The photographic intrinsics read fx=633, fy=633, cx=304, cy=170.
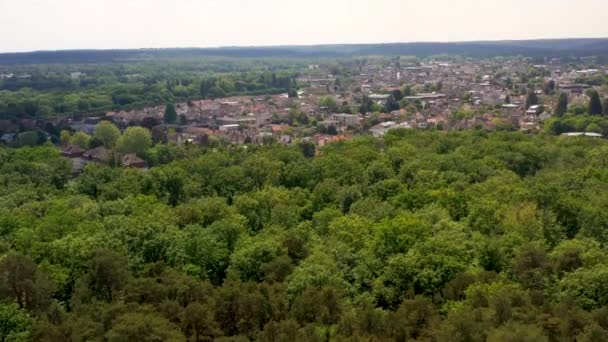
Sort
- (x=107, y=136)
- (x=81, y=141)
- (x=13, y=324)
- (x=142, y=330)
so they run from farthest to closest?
(x=81, y=141) < (x=107, y=136) < (x=13, y=324) < (x=142, y=330)

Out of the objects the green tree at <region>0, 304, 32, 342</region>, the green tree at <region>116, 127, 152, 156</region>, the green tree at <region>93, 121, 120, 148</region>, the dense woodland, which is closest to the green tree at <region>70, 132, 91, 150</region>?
the green tree at <region>93, 121, 120, 148</region>

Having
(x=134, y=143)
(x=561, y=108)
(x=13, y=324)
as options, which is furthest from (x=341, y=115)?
(x=13, y=324)

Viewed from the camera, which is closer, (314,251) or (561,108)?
(314,251)

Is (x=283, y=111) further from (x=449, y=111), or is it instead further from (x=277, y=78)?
(x=277, y=78)

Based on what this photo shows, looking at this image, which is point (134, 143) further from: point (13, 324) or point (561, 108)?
point (561, 108)

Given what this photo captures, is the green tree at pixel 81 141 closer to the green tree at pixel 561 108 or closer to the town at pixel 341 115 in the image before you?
the town at pixel 341 115

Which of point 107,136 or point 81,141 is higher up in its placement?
point 107,136

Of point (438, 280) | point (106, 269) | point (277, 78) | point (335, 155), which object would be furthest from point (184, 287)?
point (277, 78)

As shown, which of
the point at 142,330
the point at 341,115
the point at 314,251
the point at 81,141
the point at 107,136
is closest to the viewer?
the point at 142,330

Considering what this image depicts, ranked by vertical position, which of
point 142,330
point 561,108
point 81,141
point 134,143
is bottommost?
point 81,141

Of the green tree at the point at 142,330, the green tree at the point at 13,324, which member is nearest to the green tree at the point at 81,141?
the green tree at the point at 13,324
